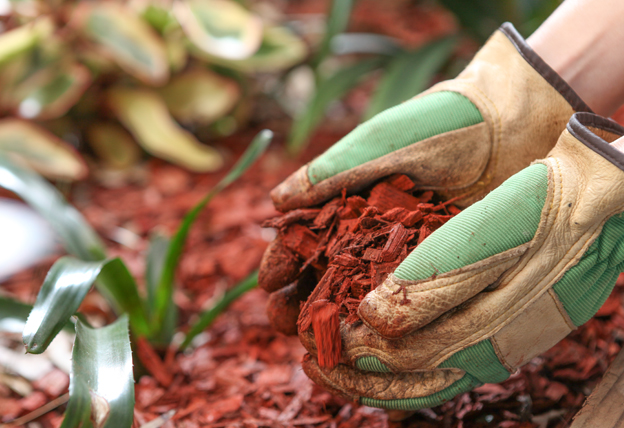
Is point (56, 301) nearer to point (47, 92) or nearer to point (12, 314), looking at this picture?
point (12, 314)

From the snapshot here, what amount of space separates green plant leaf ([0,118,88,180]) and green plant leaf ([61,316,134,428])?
4.86 ft

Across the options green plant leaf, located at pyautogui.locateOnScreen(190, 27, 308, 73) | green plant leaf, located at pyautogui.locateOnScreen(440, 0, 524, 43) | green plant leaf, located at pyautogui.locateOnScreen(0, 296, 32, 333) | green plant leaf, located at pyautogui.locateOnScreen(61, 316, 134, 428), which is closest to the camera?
green plant leaf, located at pyautogui.locateOnScreen(61, 316, 134, 428)

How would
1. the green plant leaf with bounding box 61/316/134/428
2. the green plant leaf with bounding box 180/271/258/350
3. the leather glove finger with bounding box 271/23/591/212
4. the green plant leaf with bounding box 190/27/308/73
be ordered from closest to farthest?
the green plant leaf with bounding box 61/316/134/428 < the leather glove finger with bounding box 271/23/591/212 < the green plant leaf with bounding box 180/271/258/350 < the green plant leaf with bounding box 190/27/308/73

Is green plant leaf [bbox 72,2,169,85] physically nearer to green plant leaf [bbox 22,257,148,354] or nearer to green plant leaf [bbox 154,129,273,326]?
green plant leaf [bbox 154,129,273,326]

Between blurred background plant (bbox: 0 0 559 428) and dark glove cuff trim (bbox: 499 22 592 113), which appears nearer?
dark glove cuff trim (bbox: 499 22 592 113)

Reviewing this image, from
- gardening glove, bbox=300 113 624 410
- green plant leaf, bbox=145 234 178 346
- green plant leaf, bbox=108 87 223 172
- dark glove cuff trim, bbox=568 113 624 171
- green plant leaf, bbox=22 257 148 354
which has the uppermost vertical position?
dark glove cuff trim, bbox=568 113 624 171

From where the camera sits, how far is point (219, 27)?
7.27ft

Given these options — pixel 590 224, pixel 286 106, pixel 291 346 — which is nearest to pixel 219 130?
pixel 286 106

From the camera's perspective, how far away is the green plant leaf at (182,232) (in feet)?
3.99

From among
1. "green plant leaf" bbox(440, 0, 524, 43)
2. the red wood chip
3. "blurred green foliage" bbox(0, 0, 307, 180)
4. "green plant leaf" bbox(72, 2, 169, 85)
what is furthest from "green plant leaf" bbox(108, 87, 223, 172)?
the red wood chip

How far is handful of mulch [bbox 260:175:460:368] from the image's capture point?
2.68 feet

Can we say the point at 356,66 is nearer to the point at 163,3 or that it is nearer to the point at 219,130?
the point at 219,130

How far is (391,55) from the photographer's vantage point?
2.30m

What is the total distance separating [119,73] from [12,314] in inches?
68.8
